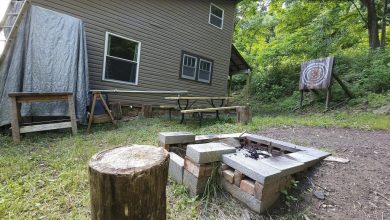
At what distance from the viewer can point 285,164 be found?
225cm

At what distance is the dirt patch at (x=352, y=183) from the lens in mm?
2074

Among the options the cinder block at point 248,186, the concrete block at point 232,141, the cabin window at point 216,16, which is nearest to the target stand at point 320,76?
the cabin window at point 216,16

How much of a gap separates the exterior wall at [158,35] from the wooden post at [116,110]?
0.37m

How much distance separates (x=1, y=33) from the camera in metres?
5.18

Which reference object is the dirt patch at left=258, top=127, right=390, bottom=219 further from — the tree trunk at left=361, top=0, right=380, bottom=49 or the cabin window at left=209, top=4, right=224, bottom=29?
the tree trunk at left=361, top=0, right=380, bottom=49

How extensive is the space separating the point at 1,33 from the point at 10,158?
3.50 meters

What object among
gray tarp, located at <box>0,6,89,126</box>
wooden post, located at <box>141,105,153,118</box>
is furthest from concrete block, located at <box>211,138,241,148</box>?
wooden post, located at <box>141,105,153,118</box>

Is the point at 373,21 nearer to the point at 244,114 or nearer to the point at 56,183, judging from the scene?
the point at 244,114

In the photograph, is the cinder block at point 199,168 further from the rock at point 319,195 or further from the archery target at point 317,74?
the archery target at point 317,74

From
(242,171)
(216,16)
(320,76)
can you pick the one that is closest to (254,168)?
(242,171)

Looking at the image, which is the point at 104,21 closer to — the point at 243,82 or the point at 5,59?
the point at 5,59

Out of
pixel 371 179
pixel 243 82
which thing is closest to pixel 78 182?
pixel 371 179

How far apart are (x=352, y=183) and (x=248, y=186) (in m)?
1.24

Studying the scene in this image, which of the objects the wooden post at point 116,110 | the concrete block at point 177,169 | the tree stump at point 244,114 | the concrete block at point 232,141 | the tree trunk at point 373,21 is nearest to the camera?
the concrete block at point 177,169
